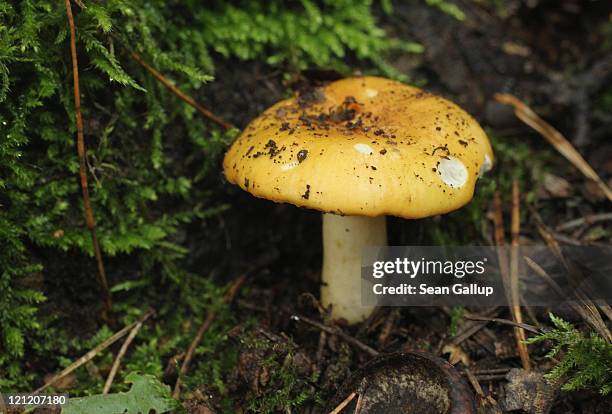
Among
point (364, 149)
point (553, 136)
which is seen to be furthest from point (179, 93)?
point (553, 136)

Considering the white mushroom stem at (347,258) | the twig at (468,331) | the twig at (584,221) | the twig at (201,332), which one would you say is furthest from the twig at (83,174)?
the twig at (584,221)

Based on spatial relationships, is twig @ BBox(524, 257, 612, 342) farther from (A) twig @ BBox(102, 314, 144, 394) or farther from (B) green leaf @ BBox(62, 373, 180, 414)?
(A) twig @ BBox(102, 314, 144, 394)

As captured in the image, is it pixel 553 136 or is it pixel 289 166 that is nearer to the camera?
pixel 289 166

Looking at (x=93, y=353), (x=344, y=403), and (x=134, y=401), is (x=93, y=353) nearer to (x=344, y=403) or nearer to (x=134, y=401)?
(x=134, y=401)

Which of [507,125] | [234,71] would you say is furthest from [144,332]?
[507,125]

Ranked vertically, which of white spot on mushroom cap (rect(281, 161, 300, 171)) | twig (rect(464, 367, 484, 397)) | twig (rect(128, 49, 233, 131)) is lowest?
twig (rect(464, 367, 484, 397))

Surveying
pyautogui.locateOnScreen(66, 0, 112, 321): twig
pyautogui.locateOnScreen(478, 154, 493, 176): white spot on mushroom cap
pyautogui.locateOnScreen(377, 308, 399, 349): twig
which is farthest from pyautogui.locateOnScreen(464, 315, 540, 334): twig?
pyautogui.locateOnScreen(66, 0, 112, 321): twig
